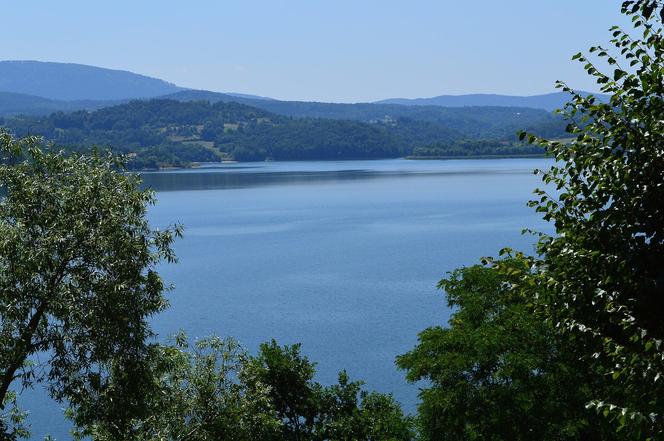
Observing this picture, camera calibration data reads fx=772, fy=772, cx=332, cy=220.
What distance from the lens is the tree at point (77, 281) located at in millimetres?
19469

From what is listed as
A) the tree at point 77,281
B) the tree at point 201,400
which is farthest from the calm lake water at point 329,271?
the tree at point 77,281

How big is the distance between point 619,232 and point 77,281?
13.5 m

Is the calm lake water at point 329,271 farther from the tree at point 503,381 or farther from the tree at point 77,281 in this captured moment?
the tree at point 77,281

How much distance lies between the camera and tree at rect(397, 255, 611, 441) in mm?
24438

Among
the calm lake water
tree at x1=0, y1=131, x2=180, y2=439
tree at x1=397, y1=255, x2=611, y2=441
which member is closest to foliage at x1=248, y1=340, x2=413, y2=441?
tree at x1=397, y1=255, x2=611, y2=441

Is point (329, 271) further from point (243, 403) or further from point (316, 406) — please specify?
point (243, 403)

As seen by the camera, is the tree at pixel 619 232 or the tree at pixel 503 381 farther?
the tree at pixel 503 381

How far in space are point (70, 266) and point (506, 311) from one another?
50.9 feet

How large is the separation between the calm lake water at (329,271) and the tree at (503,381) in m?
11.7

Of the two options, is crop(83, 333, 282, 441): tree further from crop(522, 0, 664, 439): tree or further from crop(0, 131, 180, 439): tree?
crop(522, 0, 664, 439): tree

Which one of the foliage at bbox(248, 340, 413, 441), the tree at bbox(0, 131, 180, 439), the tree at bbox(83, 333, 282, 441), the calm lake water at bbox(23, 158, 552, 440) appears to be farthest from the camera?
the calm lake water at bbox(23, 158, 552, 440)

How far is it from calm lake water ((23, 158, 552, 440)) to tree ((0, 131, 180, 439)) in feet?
39.1

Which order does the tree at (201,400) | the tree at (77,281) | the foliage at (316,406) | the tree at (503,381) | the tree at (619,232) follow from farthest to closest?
the foliage at (316,406) → the tree at (503,381) → the tree at (201,400) → the tree at (77,281) → the tree at (619,232)

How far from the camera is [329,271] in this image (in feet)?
316
